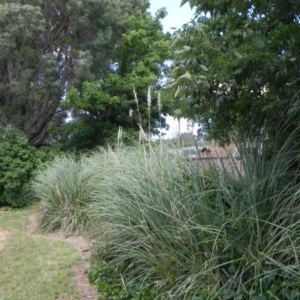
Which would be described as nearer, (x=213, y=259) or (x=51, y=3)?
(x=213, y=259)

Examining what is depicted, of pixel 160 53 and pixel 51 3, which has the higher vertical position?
pixel 51 3

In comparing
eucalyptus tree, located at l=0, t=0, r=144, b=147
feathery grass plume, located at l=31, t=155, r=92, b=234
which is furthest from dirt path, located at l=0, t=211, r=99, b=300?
eucalyptus tree, located at l=0, t=0, r=144, b=147

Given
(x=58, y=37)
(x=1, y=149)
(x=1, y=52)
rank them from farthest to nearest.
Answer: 1. (x=58, y=37)
2. (x=1, y=52)
3. (x=1, y=149)

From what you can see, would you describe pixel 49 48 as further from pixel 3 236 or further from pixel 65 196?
pixel 3 236

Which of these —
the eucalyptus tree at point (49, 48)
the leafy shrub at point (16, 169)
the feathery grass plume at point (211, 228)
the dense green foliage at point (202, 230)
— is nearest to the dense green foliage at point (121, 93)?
the eucalyptus tree at point (49, 48)

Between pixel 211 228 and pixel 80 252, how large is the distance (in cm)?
298

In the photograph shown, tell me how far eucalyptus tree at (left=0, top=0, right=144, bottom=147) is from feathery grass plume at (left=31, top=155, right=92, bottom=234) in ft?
19.9

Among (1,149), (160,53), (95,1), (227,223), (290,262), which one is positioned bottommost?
(290,262)

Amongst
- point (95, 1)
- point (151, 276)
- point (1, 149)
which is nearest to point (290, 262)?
point (151, 276)

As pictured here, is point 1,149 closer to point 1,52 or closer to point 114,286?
point 1,52

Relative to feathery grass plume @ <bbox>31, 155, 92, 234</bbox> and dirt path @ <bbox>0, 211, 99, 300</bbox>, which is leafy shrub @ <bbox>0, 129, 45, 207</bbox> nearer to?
dirt path @ <bbox>0, 211, 99, 300</bbox>

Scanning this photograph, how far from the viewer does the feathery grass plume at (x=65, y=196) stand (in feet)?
25.5

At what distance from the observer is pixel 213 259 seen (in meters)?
3.54

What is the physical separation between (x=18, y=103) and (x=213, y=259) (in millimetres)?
13191
